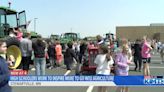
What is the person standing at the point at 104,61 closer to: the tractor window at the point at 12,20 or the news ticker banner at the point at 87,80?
the news ticker banner at the point at 87,80

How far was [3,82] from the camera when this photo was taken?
20.3ft

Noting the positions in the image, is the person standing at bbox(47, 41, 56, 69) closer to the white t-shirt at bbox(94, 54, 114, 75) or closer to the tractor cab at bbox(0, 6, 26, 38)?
the tractor cab at bbox(0, 6, 26, 38)

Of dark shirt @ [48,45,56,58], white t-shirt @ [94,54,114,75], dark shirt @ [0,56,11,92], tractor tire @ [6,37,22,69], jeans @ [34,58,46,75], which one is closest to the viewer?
dark shirt @ [0,56,11,92]

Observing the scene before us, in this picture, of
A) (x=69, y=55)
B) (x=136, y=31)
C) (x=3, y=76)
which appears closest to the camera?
(x=3, y=76)

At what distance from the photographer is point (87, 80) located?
36.2 feet

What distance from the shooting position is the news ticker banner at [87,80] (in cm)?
1095

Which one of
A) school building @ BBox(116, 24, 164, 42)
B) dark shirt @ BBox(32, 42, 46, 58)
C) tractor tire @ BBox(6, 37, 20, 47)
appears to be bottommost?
school building @ BBox(116, 24, 164, 42)

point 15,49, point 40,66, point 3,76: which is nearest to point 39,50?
point 40,66

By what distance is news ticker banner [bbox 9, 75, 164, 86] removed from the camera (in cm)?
1095

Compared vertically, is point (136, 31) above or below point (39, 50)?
below

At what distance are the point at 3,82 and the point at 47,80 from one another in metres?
4.96

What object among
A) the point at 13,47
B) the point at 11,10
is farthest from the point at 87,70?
the point at 11,10

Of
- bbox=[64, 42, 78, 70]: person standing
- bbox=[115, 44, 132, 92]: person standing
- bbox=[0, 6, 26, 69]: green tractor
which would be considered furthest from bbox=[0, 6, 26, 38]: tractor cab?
bbox=[115, 44, 132, 92]: person standing

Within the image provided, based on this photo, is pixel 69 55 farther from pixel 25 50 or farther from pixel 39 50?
pixel 25 50
